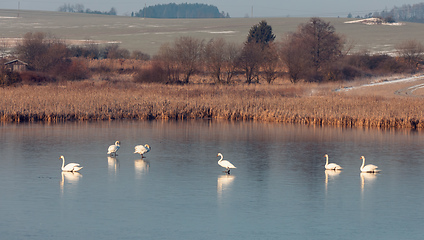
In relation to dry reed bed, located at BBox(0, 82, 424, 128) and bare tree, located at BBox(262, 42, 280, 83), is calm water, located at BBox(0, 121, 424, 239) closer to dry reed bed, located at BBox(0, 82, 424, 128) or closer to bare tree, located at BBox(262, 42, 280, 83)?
dry reed bed, located at BBox(0, 82, 424, 128)

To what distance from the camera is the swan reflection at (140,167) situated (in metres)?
15.8

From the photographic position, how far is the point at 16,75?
1612 inches

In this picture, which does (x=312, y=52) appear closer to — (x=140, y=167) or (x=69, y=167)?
(x=140, y=167)

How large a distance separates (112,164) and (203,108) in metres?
13.3

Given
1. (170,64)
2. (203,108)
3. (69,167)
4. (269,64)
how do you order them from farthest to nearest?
(269,64) → (170,64) → (203,108) → (69,167)

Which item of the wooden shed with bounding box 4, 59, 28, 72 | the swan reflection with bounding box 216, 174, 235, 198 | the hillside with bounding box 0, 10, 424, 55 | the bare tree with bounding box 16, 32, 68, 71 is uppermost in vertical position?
the hillside with bounding box 0, 10, 424, 55

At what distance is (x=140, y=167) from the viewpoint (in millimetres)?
16672

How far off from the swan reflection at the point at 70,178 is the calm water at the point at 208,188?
0.02m

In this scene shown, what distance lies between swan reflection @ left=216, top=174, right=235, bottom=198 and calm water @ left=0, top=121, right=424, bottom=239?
0.11 feet

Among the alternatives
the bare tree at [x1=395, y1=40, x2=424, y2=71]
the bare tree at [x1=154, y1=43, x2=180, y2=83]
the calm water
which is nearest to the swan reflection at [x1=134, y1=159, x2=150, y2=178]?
the calm water

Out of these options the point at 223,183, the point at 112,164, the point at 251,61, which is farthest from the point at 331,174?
the point at 251,61

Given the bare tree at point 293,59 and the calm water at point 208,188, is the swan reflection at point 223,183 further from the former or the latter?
the bare tree at point 293,59

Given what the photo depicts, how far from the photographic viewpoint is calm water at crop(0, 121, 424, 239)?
10693 millimetres

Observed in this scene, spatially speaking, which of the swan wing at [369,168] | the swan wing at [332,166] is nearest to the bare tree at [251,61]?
the swan wing at [332,166]
